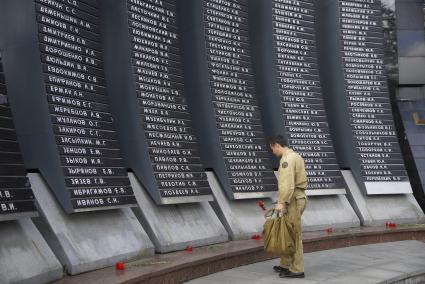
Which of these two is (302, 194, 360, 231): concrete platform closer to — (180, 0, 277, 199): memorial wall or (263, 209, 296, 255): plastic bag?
(180, 0, 277, 199): memorial wall

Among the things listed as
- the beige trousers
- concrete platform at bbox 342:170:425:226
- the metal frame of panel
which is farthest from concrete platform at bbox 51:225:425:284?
the metal frame of panel

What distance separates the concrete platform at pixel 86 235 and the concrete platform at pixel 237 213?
2.04 metres

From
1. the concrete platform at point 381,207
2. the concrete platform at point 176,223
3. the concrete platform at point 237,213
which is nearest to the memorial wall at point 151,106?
the concrete platform at point 176,223

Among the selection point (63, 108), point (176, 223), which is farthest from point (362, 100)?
point (63, 108)

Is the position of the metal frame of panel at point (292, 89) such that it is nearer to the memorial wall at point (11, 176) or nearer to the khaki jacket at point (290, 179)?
the khaki jacket at point (290, 179)

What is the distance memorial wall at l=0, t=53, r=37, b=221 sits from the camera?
17.9 feet

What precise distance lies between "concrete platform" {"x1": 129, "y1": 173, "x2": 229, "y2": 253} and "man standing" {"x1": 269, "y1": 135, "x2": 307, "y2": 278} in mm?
1545

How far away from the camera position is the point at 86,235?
21.3ft

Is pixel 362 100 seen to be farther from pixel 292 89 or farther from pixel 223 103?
pixel 223 103

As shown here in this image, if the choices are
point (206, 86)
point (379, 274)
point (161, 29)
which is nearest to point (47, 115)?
point (161, 29)

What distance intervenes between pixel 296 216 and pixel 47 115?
10.2ft

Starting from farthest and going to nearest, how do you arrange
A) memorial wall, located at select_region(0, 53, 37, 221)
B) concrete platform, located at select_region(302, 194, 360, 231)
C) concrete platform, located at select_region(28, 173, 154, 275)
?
concrete platform, located at select_region(302, 194, 360, 231) < concrete platform, located at select_region(28, 173, 154, 275) < memorial wall, located at select_region(0, 53, 37, 221)

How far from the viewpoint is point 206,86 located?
31.6 feet

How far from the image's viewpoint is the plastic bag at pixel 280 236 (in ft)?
21.5
